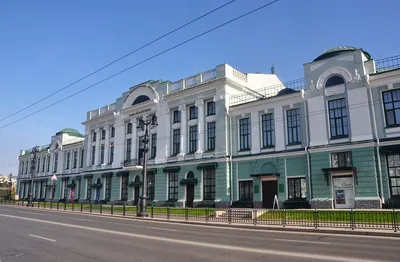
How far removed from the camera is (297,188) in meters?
29.7

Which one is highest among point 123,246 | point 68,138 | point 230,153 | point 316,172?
point 68,138

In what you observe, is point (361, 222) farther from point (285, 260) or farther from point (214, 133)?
point (214, 133)

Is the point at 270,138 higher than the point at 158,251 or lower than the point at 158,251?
higher

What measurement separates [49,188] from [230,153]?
1909 inches

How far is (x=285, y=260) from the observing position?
8297 mm

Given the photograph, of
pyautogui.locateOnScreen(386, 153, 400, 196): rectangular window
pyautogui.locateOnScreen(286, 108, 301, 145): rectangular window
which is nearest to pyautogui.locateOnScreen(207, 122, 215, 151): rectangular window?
pyautogui.locateOnScreen(286, 108, 301, 145): rectangular window

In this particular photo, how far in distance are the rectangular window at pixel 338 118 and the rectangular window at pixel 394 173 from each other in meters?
4.00

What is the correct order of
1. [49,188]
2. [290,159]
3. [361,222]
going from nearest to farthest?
[361,222]
[290,159]
[49,188]

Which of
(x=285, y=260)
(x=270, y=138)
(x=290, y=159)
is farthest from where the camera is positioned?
(x=270, y=138)

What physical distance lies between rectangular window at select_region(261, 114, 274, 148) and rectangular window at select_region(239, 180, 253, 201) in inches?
170

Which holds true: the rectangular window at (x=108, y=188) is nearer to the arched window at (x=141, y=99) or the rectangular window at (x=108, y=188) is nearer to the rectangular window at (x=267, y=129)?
the arched window at (x=141, y=99)

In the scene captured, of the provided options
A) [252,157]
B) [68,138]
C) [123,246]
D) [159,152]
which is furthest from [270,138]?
[68,138]

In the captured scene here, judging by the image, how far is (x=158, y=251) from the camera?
971 cm

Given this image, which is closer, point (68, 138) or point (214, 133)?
point (214, 133)
